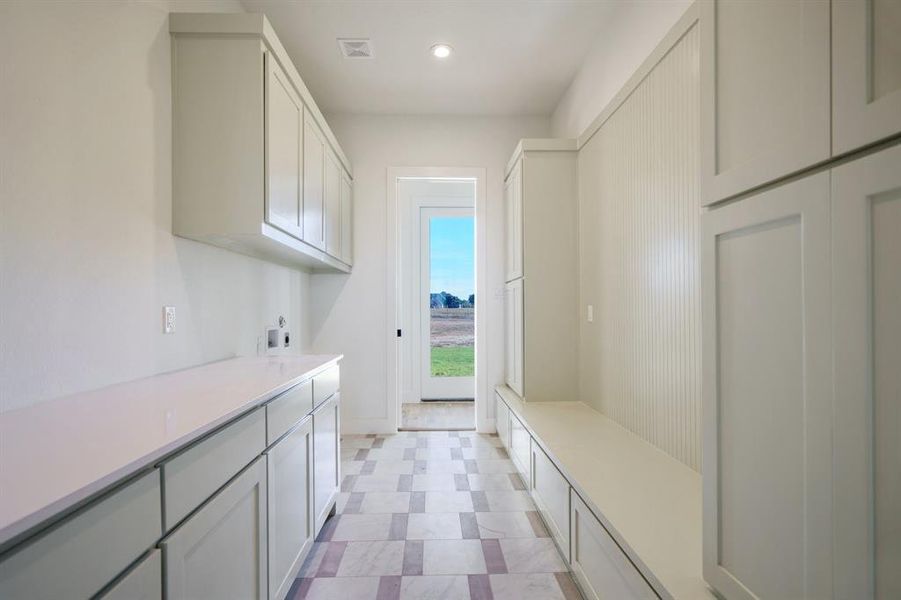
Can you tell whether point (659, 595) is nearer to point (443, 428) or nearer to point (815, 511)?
point (815, 511)

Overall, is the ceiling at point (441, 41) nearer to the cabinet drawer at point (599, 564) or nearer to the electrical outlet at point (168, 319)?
the electrical outlet at point (168, 319)

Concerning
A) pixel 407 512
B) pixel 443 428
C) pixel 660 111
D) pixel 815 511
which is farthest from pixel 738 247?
pixel 443 428

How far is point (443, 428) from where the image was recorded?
4035 mm

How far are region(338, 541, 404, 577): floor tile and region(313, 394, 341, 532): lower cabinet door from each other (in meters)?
0.20

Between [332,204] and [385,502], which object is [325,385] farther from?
[332,204]

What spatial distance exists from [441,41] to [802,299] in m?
2.77

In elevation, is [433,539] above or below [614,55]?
below

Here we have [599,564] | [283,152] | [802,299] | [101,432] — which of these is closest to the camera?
[802,299]

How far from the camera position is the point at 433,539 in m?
2.07

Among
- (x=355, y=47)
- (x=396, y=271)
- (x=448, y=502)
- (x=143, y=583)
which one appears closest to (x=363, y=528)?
(x=448, y=502)

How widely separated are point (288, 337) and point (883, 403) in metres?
3.10

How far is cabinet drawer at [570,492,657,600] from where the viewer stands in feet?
4.00

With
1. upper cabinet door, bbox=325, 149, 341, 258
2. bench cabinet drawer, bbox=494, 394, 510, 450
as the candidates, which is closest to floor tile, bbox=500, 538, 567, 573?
bench cabinet drawer, bbox=494, 394, 510, 450

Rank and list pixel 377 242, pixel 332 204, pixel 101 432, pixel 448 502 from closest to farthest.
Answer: pixel 101 432 → pixel 448 502 → pixel 332 204 → pixel 377 242
